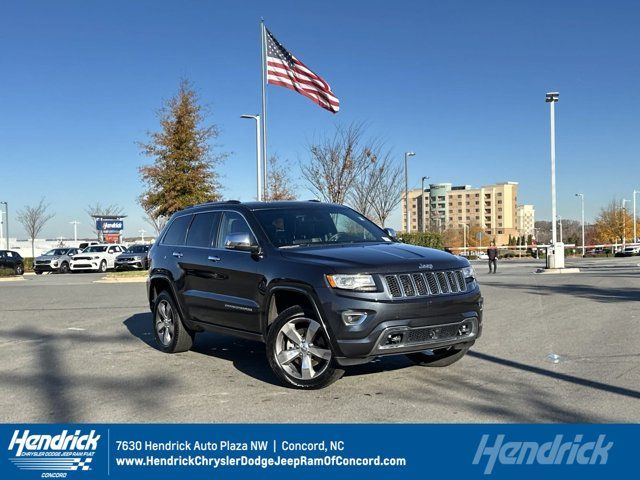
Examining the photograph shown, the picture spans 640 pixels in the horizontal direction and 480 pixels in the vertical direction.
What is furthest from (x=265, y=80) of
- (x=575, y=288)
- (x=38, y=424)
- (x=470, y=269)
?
(x=38, y=424)

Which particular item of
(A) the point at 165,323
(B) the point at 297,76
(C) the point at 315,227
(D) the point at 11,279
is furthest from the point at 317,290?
(D) the point at 11,279

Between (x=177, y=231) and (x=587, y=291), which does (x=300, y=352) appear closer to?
(x=177, y=231)

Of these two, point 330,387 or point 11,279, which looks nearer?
point 330,387

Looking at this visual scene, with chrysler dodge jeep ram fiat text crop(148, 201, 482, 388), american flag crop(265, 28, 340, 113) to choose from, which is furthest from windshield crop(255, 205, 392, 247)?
american flag crop(265, 28, 340, 113)

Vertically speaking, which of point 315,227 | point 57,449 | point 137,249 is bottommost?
point 57,449

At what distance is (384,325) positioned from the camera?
220 inches

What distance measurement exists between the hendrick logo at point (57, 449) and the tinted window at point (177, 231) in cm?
391

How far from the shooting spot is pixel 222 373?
275 inches

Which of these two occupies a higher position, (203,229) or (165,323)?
(203,229)

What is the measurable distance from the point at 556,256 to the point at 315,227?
70.8ft

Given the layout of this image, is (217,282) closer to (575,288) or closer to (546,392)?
(546,392)

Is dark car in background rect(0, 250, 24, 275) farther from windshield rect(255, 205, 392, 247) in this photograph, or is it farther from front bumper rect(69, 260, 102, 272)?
windshield rect(255, 205, 392, 247)

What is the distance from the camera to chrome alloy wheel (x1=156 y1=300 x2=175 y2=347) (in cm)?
825

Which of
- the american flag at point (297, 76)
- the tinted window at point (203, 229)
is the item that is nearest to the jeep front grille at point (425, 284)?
the tinted window at point (203, 229)
